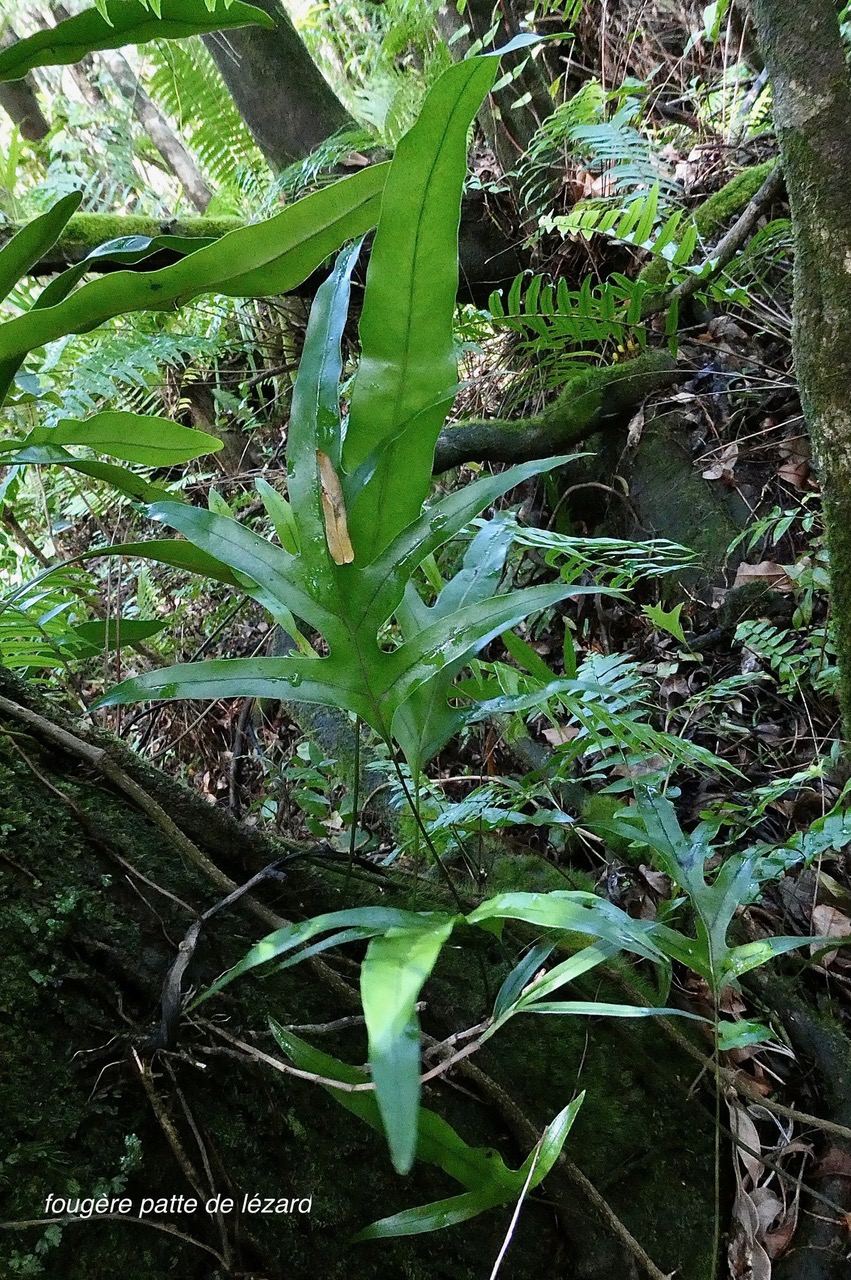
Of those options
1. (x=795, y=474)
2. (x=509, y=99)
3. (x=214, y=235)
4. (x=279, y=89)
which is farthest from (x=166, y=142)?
(x=795, y=474)

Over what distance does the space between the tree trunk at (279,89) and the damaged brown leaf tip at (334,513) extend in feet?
8.84

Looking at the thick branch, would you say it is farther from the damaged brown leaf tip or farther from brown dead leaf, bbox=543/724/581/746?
the damaged brown leaf tip

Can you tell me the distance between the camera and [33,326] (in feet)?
2.51

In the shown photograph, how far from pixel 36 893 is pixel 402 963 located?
0.37 meters

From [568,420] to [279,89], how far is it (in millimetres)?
1831

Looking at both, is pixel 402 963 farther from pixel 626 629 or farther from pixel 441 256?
pixel 626 629

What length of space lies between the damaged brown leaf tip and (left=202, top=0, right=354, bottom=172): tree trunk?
270 cm

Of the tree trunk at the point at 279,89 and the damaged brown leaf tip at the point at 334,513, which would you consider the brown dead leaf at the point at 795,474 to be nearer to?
the damaged brown leaf tip at the point at 334,513

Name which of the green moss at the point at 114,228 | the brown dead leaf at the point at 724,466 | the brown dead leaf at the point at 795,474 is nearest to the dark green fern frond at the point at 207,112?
the green moss at the point at 114,228

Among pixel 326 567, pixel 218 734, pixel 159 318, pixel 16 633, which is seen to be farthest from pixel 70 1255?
pixel 159 318

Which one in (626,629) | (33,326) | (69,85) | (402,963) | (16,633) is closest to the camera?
(402,963)

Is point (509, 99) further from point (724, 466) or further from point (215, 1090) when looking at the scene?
point (215, 1090)

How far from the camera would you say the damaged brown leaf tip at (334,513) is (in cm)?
59

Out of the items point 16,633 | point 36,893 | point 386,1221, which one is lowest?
point 386,1221
